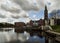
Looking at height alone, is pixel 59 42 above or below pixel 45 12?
below

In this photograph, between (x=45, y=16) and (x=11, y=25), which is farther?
(x=11, y=25)

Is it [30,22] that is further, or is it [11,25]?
[11,25]

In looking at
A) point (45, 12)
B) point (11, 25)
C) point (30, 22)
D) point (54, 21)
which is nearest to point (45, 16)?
point (45, 12)

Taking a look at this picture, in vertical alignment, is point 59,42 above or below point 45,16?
below

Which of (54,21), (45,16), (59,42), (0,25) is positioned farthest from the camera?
(0,25)

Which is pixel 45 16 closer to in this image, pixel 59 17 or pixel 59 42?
pixel 59 17

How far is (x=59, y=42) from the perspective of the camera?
105 feet

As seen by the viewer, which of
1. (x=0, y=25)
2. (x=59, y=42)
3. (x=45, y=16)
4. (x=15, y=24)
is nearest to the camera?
(x=59, y=42)

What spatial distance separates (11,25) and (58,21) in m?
81.0

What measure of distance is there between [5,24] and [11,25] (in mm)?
17555

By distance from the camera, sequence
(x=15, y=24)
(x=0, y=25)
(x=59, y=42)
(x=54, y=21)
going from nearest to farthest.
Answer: (x=59, y=42), (x=54, y=21), (x=0, y=25), (x=15, y=24)

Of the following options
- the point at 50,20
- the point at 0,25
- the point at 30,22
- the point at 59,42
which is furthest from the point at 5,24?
the point at 59,42

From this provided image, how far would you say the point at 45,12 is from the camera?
106 m

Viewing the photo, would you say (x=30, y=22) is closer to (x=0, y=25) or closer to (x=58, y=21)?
(x=0, y=25)
